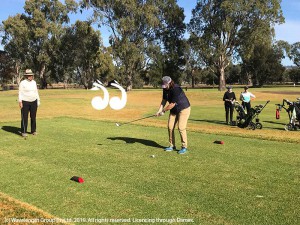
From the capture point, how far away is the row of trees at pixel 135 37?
55.4 m

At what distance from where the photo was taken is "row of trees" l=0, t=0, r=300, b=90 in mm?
55413

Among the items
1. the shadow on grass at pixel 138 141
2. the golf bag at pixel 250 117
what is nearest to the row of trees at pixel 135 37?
the golf bag at pixel 250 117

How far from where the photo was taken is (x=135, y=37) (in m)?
59.3

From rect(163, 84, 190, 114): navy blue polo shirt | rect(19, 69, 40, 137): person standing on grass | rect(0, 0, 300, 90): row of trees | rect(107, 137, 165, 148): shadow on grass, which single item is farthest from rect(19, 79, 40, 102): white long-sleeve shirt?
rect(0, 0, 300, 90): row of trees

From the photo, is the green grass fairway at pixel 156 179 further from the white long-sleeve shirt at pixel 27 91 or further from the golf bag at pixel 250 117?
the golf bag at pixel 250 117

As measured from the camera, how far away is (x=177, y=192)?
6.07 meters

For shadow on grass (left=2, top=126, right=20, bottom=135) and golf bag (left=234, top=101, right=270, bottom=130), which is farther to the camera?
golf bag (left=234, top=101, right=270, bottom=130)

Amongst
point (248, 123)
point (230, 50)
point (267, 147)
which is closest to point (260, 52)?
point (230, 50)

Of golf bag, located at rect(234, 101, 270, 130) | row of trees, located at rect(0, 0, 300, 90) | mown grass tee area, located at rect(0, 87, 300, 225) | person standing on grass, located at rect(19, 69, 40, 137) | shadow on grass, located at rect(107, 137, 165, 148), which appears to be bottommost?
mown grass tee area, located at rect(0, 87, 300, 225)

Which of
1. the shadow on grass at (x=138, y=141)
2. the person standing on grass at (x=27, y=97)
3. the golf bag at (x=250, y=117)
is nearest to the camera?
the shadow on grass at (x=138, y=141)

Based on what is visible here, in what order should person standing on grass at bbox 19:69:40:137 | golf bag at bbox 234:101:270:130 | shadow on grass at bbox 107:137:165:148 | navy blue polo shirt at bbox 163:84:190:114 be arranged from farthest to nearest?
1. golf bag at bbox 234:101:270:130
2. person standing on grass at bbox 19:69:40:137
3. shadow on grass at bbox 107:137:165:148
4. navy blue polo shirt at bbox 163:84:190:114

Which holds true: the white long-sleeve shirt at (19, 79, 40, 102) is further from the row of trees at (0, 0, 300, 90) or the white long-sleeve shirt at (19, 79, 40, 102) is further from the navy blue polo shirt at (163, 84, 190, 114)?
the row of trees at (0, 0, 300, 90)

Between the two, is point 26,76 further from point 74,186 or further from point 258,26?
point 258,26

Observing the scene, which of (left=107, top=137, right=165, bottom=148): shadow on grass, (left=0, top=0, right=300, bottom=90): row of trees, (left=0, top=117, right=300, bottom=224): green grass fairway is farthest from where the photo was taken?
(left=0, top=0, right=300, bottom=90): row of trees
